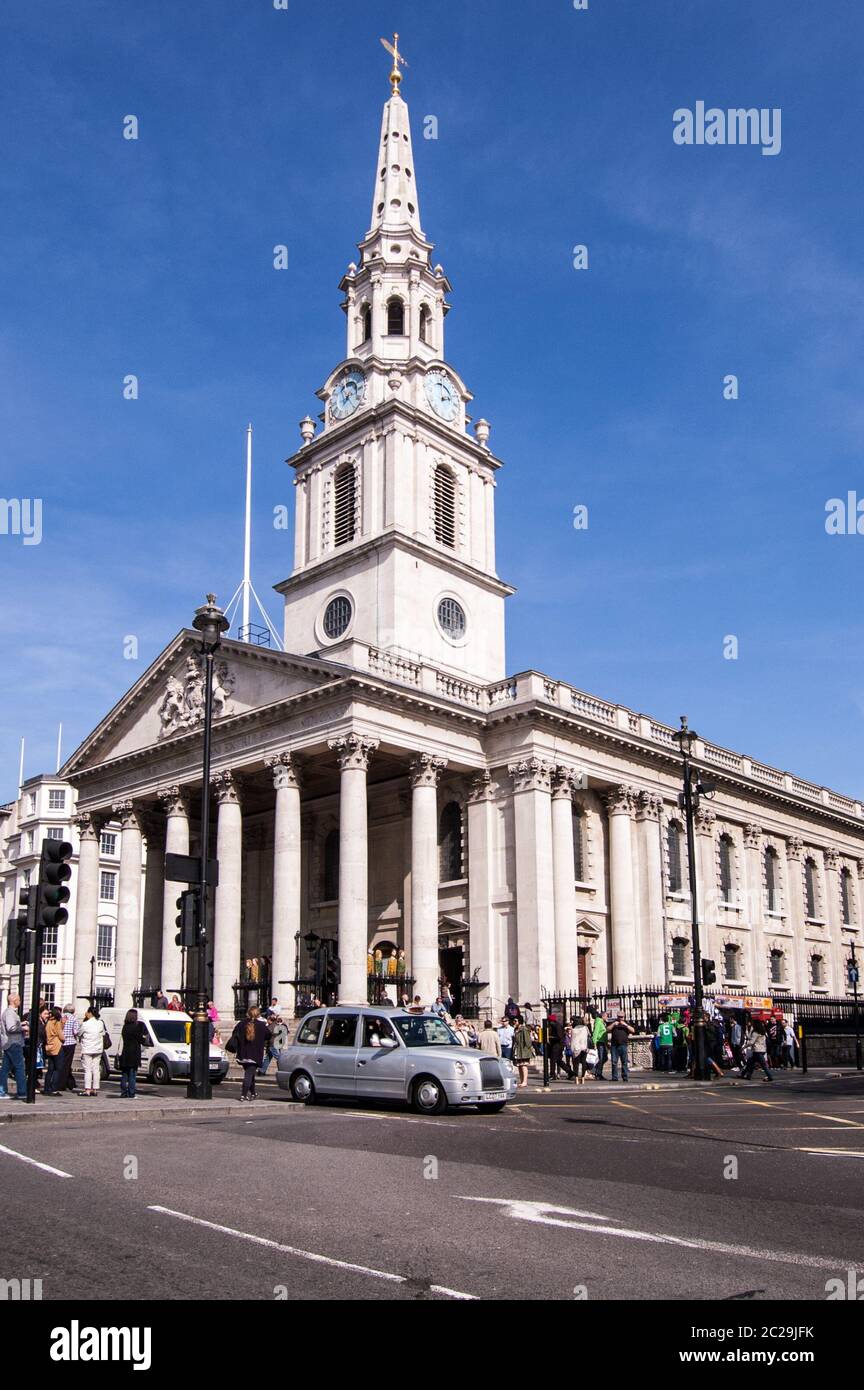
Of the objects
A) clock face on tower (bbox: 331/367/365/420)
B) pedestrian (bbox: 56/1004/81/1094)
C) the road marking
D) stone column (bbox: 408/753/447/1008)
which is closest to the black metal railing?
stone column (bbox: 408/753/447/1008)

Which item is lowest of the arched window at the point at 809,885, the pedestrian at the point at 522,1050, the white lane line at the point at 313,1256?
the pedestrian at the point at 522,1050

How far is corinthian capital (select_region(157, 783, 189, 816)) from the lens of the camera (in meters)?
44.5

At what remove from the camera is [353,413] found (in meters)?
52.2

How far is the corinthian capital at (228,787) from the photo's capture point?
42.1 meters

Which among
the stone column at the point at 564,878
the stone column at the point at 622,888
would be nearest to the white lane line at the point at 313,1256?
the stone column at the point at 564,878

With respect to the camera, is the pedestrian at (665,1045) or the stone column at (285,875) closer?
the pedestrian at (665,1045)

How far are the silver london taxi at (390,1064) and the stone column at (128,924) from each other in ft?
81.7

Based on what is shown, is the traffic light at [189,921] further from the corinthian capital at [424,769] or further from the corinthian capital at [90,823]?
the corinthian capital at [90,823]

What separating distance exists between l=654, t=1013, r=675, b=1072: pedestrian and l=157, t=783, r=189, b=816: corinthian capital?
1994 centimetres

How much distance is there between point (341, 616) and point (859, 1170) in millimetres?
39728

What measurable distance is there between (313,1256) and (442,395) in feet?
161

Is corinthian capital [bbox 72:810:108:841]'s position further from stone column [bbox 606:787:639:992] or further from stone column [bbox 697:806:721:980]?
stone column [bbox 697:806:721:980]

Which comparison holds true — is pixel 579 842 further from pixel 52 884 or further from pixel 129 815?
pixel 52 884
